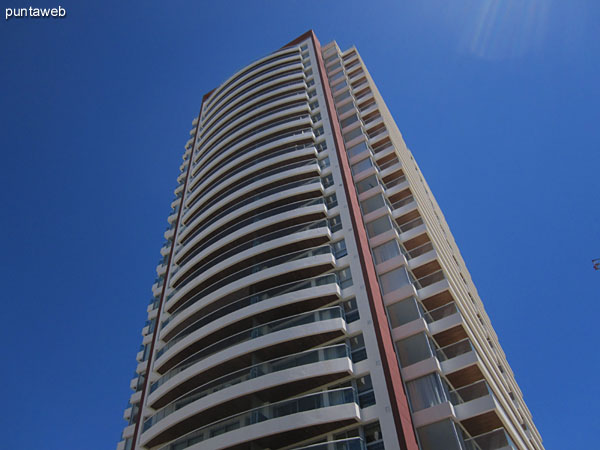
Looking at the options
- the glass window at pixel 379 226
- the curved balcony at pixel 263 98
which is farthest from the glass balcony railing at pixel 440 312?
the curved balcony at pixel 263 98

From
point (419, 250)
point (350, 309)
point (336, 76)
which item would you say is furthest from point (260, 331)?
point (336, 76)

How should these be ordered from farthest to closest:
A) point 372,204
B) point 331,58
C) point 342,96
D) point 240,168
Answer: point 331,58, point 342,96, point 240,168, point 372,204

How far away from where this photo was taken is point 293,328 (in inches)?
972

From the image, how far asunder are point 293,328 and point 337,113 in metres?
24.1

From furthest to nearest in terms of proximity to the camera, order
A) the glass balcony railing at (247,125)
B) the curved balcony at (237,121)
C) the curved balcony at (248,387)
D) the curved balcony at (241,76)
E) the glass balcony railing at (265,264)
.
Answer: the curved balcony at (241,76), the curved balcony at (237,121), the glass balcony railing at (247,125), the glass balcony railing at (265,264), the curved balcony at (248,387)

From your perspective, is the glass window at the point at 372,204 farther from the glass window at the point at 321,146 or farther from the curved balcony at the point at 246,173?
the glass window at the point at 321,146

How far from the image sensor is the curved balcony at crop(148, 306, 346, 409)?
80.3 ft

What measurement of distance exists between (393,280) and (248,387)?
9941 millimetres

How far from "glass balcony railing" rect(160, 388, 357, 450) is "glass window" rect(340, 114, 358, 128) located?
25494 mm

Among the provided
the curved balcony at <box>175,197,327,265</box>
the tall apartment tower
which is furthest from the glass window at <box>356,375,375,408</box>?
the curved balcony at <box>175,197,327,265</box>

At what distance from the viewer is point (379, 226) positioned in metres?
31.4

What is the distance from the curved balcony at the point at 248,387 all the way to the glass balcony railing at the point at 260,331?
1.80 m

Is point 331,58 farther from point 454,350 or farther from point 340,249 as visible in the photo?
point 454,350

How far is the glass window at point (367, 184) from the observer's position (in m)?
34.7
